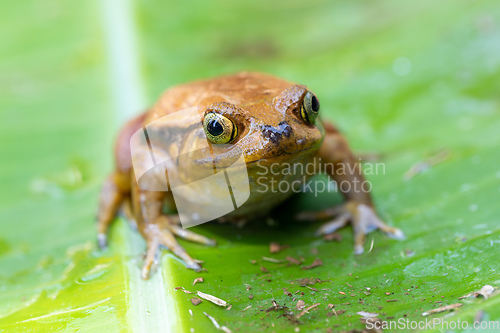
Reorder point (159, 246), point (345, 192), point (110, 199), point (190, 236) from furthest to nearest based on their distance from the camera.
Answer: point (110, 199), point (345, 192), point (190, 236), point (159, 246)

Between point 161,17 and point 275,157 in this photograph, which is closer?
point 275,157

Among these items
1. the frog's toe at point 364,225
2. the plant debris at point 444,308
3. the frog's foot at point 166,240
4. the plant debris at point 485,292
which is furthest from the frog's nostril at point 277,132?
the plant debris at point 485,292

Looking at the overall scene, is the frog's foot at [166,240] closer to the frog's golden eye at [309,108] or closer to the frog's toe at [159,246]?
the frog's toe at [159,246]

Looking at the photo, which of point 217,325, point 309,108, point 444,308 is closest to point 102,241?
point 217,325

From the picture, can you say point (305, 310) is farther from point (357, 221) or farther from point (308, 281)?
point (357, 221)

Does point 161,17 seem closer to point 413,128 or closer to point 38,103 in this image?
point 38,103

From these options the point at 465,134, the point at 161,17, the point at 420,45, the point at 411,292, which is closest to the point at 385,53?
the point at 420,45

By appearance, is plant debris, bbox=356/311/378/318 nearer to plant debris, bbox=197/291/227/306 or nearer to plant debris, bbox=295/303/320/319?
plant debris, bbox=295/303/320/319
